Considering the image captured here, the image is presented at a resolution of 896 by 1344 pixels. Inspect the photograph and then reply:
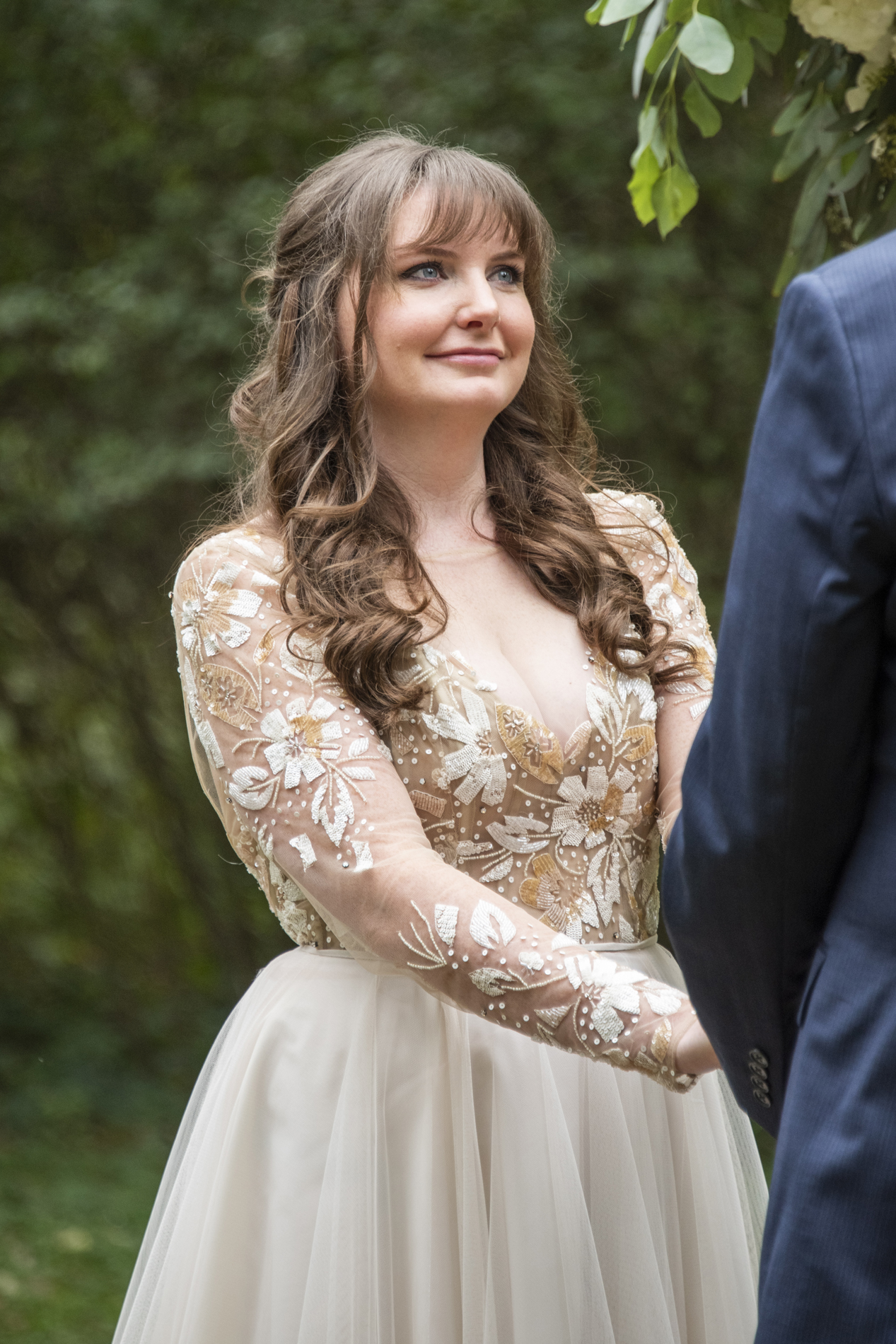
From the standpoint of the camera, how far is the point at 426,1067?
79.5 inches

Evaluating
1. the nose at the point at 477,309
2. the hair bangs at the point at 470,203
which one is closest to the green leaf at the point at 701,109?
the hair bangs at the point at 470,203

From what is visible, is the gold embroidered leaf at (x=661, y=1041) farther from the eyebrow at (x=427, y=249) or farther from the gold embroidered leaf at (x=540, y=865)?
the eyebrow at (x=427, y=249)

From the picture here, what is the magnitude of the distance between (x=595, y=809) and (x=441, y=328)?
74 cm

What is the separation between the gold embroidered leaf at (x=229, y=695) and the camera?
195 centimetres

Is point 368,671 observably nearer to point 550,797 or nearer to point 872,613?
point 550,797

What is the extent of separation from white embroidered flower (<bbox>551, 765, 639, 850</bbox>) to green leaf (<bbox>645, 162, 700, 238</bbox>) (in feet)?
2.88

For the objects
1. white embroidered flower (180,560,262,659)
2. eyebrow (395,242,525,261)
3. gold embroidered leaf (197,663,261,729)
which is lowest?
gold embroidered leaf (197,663,261,729)

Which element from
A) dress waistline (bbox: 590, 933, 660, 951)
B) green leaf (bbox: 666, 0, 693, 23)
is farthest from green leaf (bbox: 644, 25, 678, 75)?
dress waistline (bbox: 590, 933, 660, 951)

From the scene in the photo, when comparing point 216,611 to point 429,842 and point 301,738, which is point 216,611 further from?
point 429,842

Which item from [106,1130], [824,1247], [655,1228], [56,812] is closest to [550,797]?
[655,1228]

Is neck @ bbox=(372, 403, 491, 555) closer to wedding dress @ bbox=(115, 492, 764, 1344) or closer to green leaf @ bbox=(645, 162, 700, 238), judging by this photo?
wedding dress @ bbox=(115, 492, 764, 1344)

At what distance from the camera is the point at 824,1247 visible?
1193 millimetres

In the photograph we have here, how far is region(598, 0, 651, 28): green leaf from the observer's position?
6.45 feet

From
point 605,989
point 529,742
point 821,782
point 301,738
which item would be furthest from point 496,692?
point 821,782
